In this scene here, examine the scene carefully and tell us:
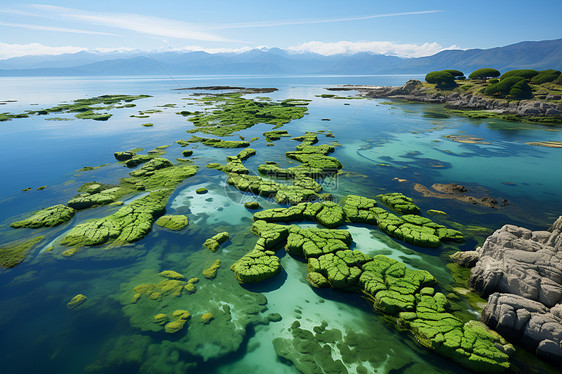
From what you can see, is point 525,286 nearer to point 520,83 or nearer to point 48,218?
point 48,218

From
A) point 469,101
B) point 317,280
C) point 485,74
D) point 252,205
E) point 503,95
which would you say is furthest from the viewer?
point 485,74

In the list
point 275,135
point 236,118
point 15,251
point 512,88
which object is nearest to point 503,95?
point 512,88

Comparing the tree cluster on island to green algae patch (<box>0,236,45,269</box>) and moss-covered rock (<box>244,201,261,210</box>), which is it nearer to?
moss-covered rock (<box>244,201,261,210</box>)

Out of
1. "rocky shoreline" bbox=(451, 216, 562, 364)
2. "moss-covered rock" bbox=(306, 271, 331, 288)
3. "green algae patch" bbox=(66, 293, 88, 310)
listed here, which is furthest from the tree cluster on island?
"green algae patch" bbox=(66, 293, 88, 310)

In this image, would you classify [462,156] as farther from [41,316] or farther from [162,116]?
[162,116]

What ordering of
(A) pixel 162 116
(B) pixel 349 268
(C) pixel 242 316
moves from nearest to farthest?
(C) pixel 242 316
(B) pixel 349 268
(A) pixel 162 116

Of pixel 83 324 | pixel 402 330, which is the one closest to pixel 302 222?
pixel 402 330
